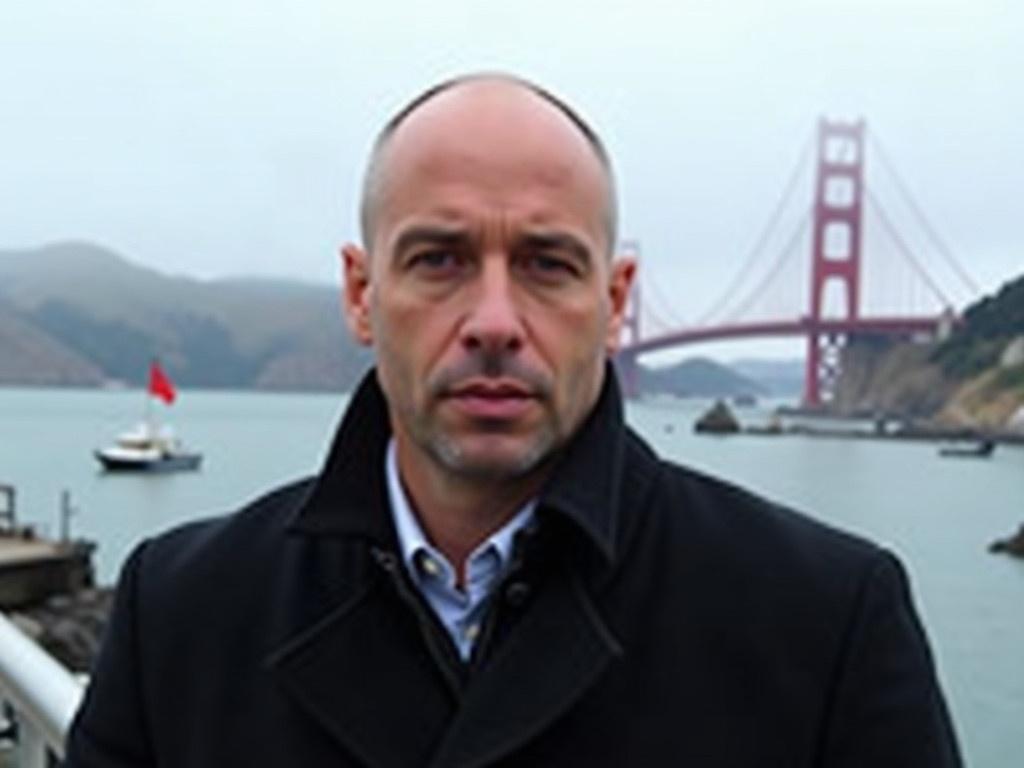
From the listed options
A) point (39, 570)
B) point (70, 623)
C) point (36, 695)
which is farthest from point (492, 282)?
point (39, 570)

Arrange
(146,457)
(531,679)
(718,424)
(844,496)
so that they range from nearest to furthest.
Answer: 1. (531,679)
2. (844,496)
3. (146,457)
4. (718,424)

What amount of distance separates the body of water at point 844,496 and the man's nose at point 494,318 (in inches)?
8.7

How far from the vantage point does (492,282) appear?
0.81 meters

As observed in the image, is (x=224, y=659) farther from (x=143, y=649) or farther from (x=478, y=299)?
(x=478, y=299)

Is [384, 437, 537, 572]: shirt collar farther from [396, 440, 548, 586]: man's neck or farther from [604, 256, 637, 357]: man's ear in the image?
[604, 256, 637, 357]: man's ear

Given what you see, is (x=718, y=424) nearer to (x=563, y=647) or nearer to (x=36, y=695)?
(x=36, y=695)

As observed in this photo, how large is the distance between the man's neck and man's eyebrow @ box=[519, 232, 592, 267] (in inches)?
5.2

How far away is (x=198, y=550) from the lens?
94 cm

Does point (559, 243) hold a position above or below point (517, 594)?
above

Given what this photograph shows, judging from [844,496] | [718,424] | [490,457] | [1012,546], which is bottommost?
[718,424]

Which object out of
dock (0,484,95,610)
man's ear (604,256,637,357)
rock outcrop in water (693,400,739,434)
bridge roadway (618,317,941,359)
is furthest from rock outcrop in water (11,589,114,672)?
rock outcrop in water (693,400,739,434)

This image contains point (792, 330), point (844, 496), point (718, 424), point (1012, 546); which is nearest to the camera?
point (1012, 546)

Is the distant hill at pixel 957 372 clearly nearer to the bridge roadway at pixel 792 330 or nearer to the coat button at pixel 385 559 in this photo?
the bridge roadway at pixel 792 330

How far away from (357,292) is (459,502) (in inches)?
6.2
